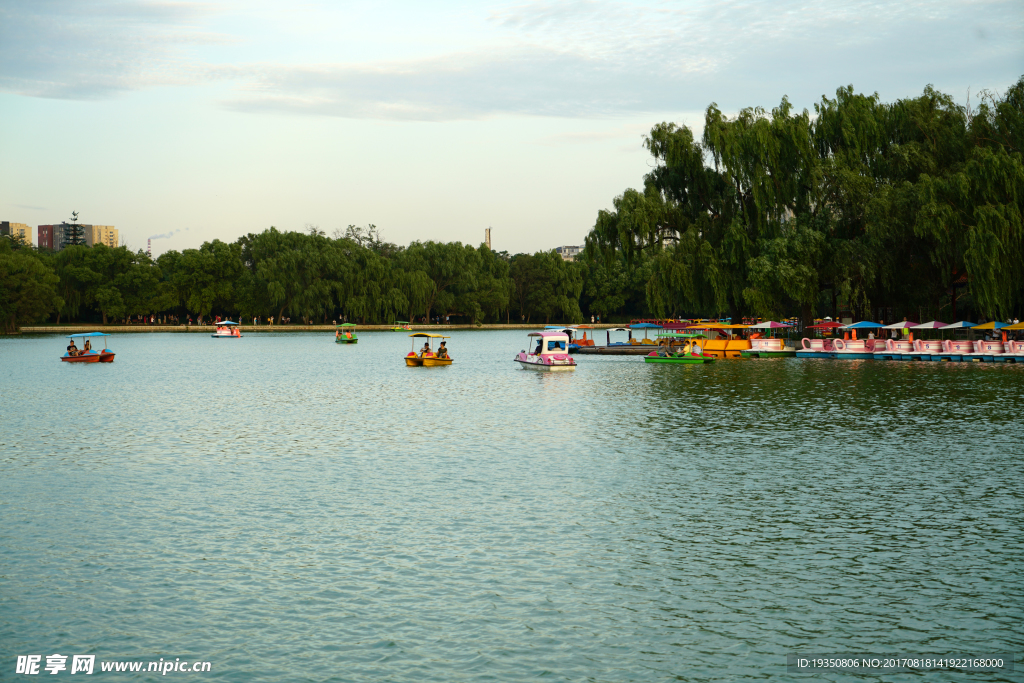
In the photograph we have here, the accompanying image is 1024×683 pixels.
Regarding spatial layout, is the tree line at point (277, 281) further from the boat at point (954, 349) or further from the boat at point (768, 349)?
the boat at point (954, 349)

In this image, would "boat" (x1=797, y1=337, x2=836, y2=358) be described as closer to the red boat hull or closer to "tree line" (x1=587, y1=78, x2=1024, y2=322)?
"tree line" (x1=587, y1=78, x2=1024, y2=322)

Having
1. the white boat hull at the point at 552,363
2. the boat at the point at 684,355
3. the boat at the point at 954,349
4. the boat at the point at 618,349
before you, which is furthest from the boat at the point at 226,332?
the boat at the point at 954,349

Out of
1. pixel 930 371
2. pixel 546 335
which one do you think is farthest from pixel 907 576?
pixel 546 335

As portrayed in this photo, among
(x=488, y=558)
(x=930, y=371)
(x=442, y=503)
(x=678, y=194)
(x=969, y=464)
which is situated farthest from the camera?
(x=678, y=194)

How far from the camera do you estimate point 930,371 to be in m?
44.4

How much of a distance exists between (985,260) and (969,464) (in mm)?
31162

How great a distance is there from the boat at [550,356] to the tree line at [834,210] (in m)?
8.37

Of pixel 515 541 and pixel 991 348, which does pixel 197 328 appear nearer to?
pixel 991 348

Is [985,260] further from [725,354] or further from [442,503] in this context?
[442,503]

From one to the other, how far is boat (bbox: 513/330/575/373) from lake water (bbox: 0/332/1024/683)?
851 inches

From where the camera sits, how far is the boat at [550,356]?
169 feet

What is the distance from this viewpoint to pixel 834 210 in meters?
56.5

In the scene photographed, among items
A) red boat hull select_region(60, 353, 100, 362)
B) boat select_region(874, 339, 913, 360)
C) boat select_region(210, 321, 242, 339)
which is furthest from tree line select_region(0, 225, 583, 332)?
boat select_region(874, 339, 913, 360)

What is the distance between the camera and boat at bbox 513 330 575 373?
2031 inches
